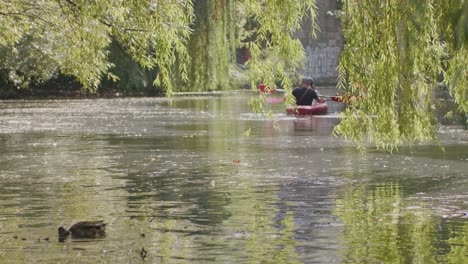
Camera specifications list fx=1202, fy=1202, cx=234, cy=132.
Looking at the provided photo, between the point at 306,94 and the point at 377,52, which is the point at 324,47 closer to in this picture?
the point at 306,94

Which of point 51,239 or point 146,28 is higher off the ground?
point 146,28

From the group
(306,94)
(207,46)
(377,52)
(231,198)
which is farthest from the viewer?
(207,46)

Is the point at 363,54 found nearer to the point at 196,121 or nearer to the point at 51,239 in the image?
the point at 51,239

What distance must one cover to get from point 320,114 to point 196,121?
4884mm

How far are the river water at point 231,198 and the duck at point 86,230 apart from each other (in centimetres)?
12

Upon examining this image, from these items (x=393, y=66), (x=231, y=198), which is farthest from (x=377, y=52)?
(x=231, y=198)

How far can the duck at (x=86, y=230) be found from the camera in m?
12.6

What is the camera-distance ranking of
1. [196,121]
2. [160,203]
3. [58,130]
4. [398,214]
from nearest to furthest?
[398,214] → [160,203] → [58,130] → [196,121]

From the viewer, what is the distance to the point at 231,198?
52.5ft

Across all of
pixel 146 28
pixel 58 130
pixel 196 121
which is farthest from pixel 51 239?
pixel 196 121

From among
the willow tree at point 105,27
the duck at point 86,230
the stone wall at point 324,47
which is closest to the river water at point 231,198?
the duck at point 86,230

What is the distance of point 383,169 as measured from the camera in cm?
2028

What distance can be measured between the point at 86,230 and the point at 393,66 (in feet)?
12.0

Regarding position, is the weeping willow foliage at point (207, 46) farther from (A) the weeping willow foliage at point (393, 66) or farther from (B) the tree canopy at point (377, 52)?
(A) the weeping willow foliage at point (393, 66)
